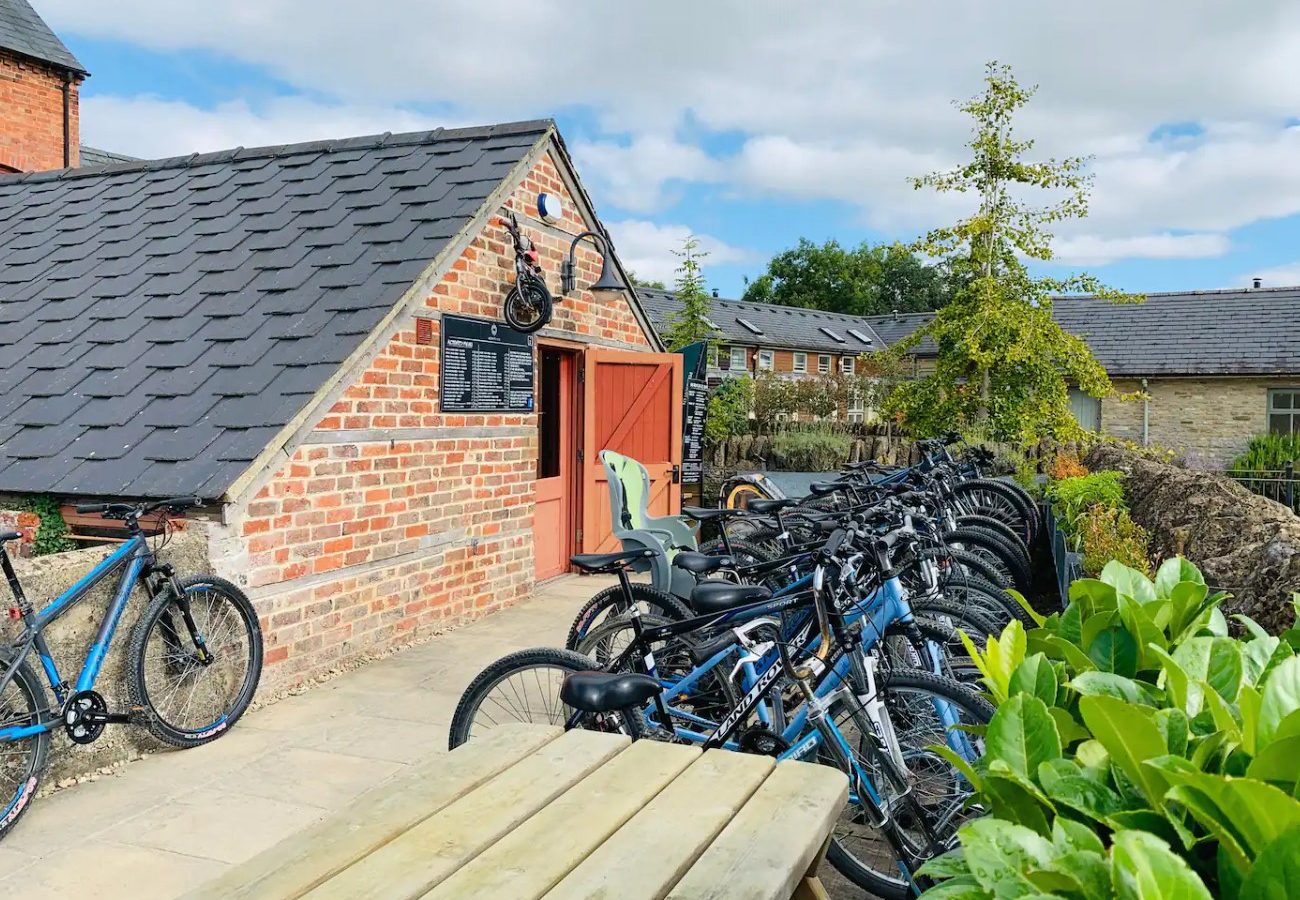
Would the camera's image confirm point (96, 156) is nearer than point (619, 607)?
No

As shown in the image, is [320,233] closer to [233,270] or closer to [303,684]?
[233,270]

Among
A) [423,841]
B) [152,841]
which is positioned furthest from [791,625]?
[152,841]

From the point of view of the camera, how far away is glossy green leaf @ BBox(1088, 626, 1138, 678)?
177 centimetres

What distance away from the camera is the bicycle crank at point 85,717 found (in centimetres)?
363

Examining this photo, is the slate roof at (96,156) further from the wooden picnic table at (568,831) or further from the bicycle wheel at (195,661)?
the wooden picnic table at (568,831)

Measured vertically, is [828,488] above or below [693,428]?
below

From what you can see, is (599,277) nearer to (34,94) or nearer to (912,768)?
(912,768)

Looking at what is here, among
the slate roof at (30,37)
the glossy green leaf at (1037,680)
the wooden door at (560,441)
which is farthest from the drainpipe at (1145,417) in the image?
the glossy green leaf at (1037,680)

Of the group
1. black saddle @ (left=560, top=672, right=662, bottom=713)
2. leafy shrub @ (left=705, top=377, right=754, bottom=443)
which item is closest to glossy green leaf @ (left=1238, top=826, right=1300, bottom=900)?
black saddle @ (left=560, top=672, right=662, bottom=713)

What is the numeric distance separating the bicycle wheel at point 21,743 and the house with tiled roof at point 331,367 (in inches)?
47.5

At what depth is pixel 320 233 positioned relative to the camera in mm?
6422

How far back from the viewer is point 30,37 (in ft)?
55.7

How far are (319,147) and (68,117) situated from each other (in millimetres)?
13104

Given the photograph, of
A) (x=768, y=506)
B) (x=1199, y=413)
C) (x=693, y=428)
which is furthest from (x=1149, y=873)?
(x=1199, y=413)
